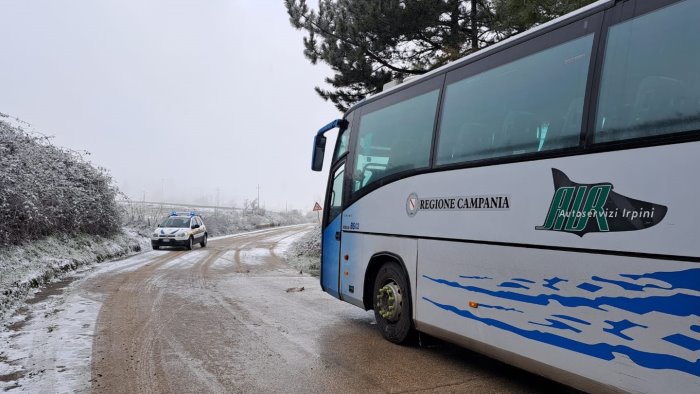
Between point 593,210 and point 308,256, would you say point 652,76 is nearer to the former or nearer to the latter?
point 593,210

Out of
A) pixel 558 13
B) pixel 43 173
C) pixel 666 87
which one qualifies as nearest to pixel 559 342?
pixel 666 87

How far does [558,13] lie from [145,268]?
12.9 metres

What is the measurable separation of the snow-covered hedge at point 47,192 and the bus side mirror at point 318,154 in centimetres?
776

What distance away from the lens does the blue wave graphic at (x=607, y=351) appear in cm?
282

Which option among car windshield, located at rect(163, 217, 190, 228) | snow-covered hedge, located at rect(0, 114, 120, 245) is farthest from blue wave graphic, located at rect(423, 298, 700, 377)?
car windshield, located at rect(163, 217, 190, 228)

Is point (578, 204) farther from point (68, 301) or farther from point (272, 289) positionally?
point (68, 301)

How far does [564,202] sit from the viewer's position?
358 cm

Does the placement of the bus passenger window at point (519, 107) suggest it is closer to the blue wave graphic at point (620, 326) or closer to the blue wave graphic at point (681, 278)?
the blue wave graphic at point (681, 278)

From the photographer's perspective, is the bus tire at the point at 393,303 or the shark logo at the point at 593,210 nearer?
the shark logo at the point at 593,210

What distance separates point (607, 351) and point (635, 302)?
43cm

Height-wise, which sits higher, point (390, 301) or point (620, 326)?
point (620, 326)

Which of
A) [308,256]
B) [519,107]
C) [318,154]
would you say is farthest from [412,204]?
[308,256]

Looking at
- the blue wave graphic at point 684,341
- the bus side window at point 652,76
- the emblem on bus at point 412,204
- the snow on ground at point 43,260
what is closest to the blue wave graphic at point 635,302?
the blue wave graphic at point 684,341

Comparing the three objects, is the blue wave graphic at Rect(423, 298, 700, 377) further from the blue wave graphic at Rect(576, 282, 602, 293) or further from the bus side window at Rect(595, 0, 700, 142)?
the bus side window at Rect(595, 0, 700, 142)
